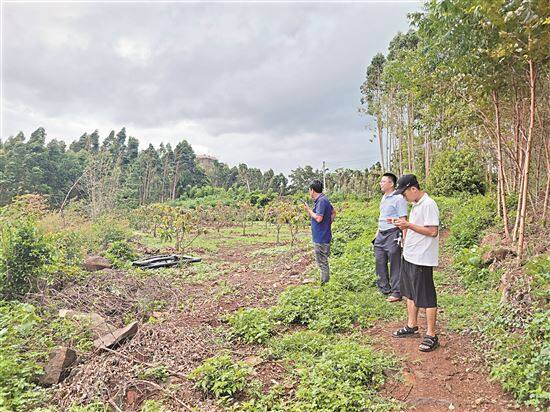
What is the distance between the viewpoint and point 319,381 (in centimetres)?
287

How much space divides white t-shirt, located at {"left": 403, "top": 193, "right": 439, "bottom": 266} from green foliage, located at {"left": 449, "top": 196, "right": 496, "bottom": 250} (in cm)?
466

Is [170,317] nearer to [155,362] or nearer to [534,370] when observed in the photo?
[155,362]

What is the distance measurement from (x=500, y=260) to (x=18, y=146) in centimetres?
3288

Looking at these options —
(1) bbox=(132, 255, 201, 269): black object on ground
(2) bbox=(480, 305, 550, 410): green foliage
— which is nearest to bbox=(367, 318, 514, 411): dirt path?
(2) bbox=(480, 305, 550, 410): green foliage

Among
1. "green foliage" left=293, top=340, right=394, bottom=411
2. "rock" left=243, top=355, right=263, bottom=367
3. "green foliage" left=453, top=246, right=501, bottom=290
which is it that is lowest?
"rock" left=243, top=355, right=263, bottom=367

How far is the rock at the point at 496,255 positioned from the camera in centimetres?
554

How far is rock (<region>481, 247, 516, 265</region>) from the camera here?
5537mm

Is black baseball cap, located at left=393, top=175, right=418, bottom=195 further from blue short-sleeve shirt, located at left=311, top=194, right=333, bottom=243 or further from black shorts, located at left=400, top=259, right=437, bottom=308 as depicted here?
blue short-sleeve shirt, located at left=311, top=194, right=333, bottom=243

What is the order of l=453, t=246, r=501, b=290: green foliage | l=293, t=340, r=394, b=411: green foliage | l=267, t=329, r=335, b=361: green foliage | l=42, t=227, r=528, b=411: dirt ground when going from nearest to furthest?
l=293, t=340, r=394, b=411: green foliage → l=42, t=227, r=528, b=411: dirt ground → l=267, t=329, r=335, b=361: green foliage → l=453, t=246, r=501, b=290: green foliage

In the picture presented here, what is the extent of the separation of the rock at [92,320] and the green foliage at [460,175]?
13.0m

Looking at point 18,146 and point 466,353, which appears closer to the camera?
point 466,353

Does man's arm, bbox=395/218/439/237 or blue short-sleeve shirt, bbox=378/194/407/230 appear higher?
blue short-sleeve shirt, bbox=378/194/407/230

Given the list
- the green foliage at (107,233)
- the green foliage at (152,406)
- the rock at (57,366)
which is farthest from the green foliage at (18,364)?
the green foliage at (107,233)

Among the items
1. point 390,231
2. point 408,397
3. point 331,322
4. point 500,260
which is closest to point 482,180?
point 500,260
